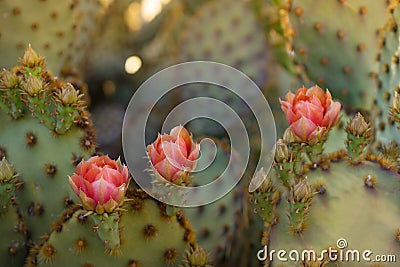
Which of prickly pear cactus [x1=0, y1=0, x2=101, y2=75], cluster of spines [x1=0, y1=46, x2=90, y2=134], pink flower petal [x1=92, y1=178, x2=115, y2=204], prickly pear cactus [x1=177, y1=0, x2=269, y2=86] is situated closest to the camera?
pink flower petal [x1=92, y1=178, x2=115, y2=204]

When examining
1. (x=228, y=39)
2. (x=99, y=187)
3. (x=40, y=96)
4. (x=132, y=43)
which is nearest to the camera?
(x=99, y=187)

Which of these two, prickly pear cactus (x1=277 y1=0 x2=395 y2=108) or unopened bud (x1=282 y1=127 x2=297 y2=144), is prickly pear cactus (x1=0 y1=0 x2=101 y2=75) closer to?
prickly pear cactus (x1=277 y1=0 x2=395 y2=108)

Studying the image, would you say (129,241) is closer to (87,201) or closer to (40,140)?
(87,201)

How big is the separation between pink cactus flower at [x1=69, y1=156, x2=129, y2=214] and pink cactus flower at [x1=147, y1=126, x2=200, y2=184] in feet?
0.22

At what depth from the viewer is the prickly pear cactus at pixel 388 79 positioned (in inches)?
53.7

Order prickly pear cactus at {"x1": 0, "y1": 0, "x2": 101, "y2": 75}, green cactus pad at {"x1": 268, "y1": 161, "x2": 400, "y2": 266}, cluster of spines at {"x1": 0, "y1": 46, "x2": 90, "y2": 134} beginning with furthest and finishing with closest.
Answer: prickly pear cactus at {"x1": 0, "y1": 0, "x2": 101, "y2": 75}
cluster of spines at {"x1": 0, "y1": 46, "x2": 90, "y2": 134}
green cactus pad at {"x1": 268, "y1": 161, "x2": 400, "y2": 266}

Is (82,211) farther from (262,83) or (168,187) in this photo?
(262,83)

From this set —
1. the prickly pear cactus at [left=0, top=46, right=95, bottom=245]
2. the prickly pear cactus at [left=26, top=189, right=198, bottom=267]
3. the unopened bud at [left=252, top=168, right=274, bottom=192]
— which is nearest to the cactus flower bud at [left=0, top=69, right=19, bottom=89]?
the prickly pear cactus at [left=0, top=46, right=95, bottom=245]

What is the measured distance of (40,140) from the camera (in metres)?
1.25

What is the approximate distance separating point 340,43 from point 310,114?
2.02 ft

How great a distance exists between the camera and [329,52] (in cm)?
167

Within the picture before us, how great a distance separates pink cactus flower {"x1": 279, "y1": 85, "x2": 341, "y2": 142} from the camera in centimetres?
108

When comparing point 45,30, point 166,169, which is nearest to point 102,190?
point 166,169

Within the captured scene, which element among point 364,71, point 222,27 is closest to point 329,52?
point 364,71
